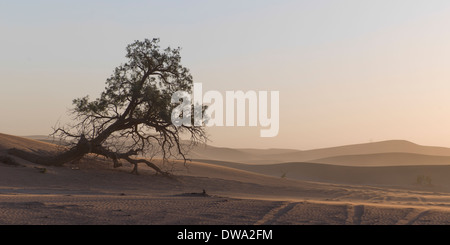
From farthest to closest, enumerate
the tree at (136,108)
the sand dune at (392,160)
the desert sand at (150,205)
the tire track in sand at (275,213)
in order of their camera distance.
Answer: the sand dune at (392,160)
the tree at (136,108)
the tire track in sand at (275,213)
the desert sand at (150,205)

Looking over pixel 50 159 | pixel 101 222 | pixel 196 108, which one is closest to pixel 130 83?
pixel 196 108

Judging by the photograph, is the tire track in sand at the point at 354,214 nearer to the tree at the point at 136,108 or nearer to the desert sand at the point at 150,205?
the desert sand at the point at 150,205

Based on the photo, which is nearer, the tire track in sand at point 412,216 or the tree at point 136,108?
the tire track in sand at point 412,216

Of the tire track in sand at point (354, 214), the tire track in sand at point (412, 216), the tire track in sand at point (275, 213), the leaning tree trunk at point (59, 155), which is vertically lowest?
the tire track in sand at point (412, 216)

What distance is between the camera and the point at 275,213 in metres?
13.5

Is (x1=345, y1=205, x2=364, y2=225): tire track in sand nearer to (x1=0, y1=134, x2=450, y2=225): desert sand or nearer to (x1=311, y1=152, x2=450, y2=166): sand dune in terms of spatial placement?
(x1=0, y1=134, x2=450, y2=225): desert sand

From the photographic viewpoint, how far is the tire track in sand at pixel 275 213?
473 inches

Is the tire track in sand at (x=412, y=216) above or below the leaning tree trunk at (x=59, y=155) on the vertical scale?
below

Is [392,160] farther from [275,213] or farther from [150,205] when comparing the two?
[150,205]

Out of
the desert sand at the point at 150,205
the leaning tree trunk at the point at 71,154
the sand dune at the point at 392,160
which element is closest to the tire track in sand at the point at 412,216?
the desert sand at the point at 150,205

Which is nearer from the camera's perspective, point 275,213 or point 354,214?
point 275,213

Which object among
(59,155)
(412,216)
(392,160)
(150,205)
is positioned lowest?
(412,216)

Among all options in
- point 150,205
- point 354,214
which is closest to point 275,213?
point 354,214

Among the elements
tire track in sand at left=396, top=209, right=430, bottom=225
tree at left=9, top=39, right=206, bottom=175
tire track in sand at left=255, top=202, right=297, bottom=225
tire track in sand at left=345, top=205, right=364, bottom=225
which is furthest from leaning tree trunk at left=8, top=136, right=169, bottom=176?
tire track in sand at left=396, top=209, right=430, bottom=225
